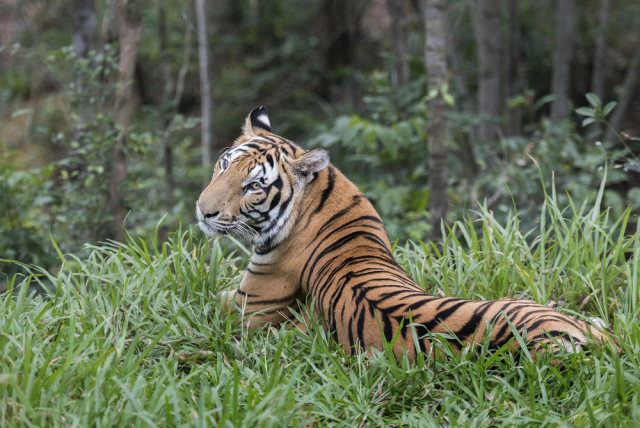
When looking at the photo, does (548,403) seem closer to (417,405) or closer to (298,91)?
(417,405)

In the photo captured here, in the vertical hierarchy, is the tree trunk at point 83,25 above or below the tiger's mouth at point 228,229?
above

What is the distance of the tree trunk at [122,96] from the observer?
421 centimetres

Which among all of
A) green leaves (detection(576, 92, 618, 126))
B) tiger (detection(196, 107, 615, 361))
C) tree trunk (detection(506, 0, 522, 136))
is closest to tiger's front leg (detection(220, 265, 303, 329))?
tiger (detection(196, 107, 615, 361))

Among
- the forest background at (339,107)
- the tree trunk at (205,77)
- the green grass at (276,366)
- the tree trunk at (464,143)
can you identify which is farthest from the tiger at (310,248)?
the tree trunk at (205,77)

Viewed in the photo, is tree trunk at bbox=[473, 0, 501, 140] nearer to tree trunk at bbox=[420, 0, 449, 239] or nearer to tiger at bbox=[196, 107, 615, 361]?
tree trunk at bbox=[420, 0, 449, 239]

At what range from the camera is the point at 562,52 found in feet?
23.6

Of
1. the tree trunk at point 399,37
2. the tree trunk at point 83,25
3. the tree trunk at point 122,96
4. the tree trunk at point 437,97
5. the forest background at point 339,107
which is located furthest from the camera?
the tree trunk at point 399,37

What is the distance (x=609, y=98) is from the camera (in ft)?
32.8

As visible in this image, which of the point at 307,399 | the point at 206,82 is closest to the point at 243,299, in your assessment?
the point at 307,399

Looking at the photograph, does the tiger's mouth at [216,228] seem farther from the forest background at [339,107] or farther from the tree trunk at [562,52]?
the tree trunk at [562,52]

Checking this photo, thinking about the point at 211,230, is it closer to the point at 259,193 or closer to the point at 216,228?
the point at 216,228

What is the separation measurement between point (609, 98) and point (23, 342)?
36.6ft

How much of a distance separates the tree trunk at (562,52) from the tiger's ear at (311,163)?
5.95m

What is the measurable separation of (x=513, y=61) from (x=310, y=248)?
614 cm
